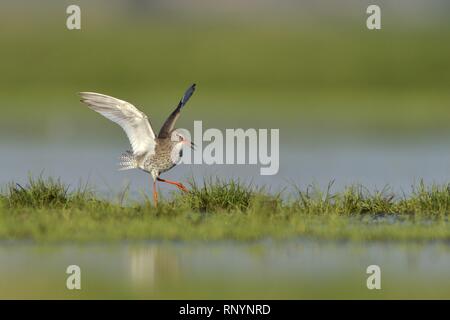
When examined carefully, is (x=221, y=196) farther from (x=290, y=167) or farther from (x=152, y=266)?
(x=290, y=167)

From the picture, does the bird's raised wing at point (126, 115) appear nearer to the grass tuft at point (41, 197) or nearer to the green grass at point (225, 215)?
the green grass at point (225, 215)

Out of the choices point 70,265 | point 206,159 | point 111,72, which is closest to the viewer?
point 70,265

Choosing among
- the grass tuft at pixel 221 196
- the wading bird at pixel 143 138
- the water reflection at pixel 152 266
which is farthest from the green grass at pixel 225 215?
the water reflection at pixel 152 266

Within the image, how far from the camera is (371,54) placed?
51.2 metres

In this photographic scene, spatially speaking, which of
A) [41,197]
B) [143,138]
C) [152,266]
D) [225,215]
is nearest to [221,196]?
[225,215]

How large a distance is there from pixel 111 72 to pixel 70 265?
37584mm

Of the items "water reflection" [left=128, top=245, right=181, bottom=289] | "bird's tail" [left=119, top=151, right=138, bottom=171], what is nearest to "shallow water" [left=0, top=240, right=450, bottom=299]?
"water reflection" [left=128, top=245, right=181, bottom=289]

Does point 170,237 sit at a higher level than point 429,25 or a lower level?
lower

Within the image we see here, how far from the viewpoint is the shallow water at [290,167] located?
16734 millimetres

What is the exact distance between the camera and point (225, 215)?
13.5 m

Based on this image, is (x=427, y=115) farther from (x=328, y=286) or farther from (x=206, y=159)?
(x=328, y=286)

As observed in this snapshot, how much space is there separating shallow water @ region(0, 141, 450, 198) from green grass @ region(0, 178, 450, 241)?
2.38 ft

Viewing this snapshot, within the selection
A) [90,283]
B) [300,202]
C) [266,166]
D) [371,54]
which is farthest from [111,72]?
[90,283]

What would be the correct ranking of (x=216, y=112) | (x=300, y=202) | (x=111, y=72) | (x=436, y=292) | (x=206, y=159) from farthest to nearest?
(x=111, y=72) < (x=216, y=112) < (x=206, y=159) < (x=300, y=202) < (x=436, y=292)
